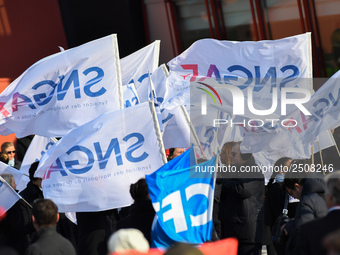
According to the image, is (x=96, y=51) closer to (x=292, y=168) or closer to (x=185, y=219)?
(x=292, y=168)

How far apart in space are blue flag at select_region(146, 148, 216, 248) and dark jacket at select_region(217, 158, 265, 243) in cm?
169

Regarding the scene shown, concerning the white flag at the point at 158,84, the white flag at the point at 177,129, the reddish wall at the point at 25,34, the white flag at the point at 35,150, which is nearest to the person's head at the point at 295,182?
the white flag at the point at 177,129

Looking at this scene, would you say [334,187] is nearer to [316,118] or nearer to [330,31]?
[316,118]

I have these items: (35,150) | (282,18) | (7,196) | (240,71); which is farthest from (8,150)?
(282,18)

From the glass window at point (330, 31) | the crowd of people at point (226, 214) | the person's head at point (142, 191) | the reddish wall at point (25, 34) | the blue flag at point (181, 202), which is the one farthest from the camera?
the reddish wall at point (25, 34)

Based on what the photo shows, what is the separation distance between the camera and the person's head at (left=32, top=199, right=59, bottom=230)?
6.30 metres

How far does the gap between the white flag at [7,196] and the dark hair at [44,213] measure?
195 centimetres

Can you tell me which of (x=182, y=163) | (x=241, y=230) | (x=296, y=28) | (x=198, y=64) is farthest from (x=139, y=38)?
(x=182, y=163)

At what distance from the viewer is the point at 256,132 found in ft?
32.1

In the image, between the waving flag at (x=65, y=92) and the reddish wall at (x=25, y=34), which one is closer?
the waving flag at (x=65, y=92)

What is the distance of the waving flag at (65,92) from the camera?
9.72 m

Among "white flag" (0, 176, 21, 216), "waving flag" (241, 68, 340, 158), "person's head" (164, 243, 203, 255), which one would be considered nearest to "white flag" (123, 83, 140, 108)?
"waving flag" (241, 68, 340, 158)

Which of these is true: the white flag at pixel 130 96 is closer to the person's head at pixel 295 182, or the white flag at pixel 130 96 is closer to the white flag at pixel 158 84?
the white flag at pixel 158 84

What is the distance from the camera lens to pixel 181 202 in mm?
6695
